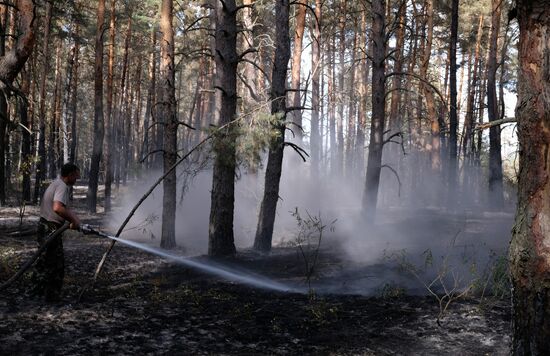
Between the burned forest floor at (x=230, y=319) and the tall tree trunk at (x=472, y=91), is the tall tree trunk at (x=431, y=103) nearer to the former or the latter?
the tall tree trunk at (x=472, y=91)

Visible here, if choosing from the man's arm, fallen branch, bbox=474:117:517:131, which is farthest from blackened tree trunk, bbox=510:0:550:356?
the man's arm

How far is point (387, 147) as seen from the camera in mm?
37938

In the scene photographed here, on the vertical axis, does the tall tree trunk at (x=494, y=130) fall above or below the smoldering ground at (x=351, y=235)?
above

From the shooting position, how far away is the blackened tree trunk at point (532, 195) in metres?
3.20

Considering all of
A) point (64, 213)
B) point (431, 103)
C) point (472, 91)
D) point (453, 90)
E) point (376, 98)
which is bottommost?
point (64, 213)

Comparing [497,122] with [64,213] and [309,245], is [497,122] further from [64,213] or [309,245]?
[309,245]

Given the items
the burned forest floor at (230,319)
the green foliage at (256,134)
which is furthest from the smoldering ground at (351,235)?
the green foliage at (256,134)

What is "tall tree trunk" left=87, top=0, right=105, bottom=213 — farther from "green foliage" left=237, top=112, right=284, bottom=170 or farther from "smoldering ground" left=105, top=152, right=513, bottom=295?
"green foliage" left=237, top=112, right=284, bottom=170

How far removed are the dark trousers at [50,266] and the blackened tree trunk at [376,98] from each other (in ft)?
30.5

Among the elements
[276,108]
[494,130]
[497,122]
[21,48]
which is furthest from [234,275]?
[494,130]

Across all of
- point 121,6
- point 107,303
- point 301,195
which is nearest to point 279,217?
point 301,195

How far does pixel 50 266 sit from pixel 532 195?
5694 mm

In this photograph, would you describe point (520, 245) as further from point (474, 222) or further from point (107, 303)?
point (474, 222)

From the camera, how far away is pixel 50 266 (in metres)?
6.18
